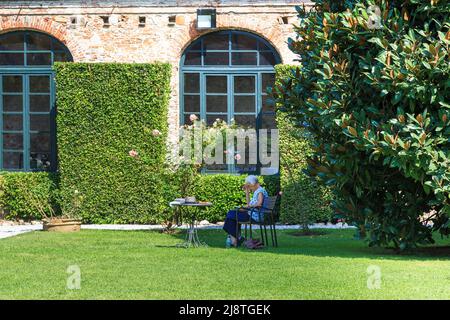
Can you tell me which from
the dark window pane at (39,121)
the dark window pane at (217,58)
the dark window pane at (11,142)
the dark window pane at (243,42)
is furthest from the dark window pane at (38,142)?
the dark window pane at (243,42)

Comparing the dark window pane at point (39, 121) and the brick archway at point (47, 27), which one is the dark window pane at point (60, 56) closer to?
the brick archway at point (47, 27)

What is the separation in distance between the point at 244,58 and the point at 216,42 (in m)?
0.68

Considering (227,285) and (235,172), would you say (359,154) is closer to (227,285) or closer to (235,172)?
(227,285)

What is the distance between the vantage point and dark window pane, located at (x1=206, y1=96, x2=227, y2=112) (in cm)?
1981

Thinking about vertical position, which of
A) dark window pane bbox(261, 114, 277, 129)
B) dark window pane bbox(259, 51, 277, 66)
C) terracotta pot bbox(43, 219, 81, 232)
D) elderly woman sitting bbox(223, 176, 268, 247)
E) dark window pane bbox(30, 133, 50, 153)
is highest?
dark window pane bbox(259, 51, 277, 66)

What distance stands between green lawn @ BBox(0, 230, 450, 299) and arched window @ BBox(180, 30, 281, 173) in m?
4.86

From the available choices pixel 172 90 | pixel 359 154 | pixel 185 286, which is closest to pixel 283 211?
pixel 172 90

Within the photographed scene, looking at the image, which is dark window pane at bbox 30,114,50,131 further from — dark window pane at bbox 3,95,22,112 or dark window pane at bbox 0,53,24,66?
dark window pane at bbox 0,53,24,66

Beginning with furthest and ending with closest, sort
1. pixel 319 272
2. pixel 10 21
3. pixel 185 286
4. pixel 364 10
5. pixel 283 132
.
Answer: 1. pixel 10 21
2. pixel 283 132
3. pixel 364 10
4. pixel 319 272
5. pixel 185 286

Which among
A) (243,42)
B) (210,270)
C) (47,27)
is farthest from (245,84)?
(210,270)

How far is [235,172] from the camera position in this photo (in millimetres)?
19578

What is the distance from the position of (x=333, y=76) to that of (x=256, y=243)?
3.00m

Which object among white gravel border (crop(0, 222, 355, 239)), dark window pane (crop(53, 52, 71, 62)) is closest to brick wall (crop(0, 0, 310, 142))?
dark window pane (crop(53, 52, 71, 62))

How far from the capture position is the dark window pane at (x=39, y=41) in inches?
786
